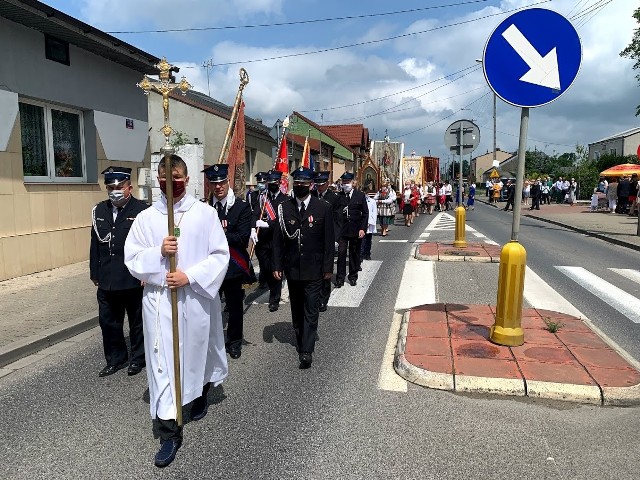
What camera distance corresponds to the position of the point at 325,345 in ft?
17.3

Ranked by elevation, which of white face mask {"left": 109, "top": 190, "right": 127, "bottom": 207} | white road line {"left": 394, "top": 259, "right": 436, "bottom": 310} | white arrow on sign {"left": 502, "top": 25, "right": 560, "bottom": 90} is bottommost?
white road line {"left": 394, "top": 259, "right": 436, "bottom": 310}

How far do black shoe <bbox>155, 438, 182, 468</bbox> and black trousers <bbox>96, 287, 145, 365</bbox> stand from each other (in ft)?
5.60

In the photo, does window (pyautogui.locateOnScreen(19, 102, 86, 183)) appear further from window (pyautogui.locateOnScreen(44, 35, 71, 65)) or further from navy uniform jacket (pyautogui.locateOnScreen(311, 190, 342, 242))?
navy uniform jacket (pyautogui.locateOnScreen(311, 190, 342, 242))

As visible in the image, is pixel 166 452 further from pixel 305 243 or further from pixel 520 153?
pixel 520 153

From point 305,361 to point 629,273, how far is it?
7.81 m

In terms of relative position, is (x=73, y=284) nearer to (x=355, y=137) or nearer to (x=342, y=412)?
(x=342, y=412)

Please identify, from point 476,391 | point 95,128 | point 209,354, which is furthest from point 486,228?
point 209,354

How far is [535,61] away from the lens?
446 centimetres

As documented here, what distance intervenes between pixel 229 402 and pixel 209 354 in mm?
622

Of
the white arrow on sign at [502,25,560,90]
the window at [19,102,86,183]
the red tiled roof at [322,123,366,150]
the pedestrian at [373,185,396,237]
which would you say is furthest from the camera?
the red tiled roof at [322,123,366,150]

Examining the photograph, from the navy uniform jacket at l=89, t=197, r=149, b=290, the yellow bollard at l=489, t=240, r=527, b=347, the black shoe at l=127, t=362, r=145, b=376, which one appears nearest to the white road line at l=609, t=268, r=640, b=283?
the yellow bollard at l=489, t=240, r=527, b=347

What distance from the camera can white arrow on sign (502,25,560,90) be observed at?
442cm

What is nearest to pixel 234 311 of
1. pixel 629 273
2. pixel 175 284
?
pixel 175 284

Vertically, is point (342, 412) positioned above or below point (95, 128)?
below
